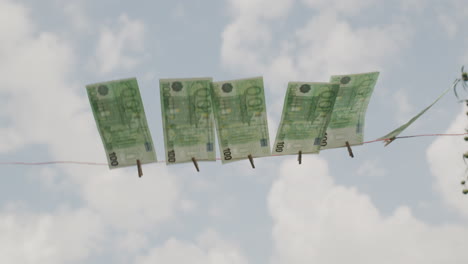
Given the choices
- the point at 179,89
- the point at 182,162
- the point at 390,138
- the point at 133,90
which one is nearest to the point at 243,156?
the point at 182,162

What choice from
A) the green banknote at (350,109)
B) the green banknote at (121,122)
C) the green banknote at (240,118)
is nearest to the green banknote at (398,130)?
the green banknote at (350,109)

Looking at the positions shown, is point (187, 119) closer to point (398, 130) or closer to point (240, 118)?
point (240, 118)

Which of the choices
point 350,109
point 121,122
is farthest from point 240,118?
point 350,109

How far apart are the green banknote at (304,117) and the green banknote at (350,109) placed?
495 millimetres

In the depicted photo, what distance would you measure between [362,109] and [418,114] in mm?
1634

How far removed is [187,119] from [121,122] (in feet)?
5.47

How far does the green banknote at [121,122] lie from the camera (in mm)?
11484

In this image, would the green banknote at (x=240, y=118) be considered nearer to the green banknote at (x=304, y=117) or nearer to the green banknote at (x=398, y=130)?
the green banknote at (x=304, y=117)

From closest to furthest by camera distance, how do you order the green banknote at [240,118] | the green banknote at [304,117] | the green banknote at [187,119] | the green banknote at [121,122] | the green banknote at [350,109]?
the green banknote at [121,122], the green banknote at [187,119], the green banknote at [240,118], the green banknote at [304,117], the green banknote at [350,109]

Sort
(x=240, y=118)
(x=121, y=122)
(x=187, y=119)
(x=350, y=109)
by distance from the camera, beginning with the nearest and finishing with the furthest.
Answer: (x=121, y=122)
(x=187, y=119)
(x=240, y=118)
(x=350, y=109)

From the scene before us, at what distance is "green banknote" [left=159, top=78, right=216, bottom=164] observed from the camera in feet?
38.8

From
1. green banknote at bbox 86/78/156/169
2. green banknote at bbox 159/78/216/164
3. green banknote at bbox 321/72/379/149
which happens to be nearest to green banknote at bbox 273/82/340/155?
green banknote at bbox 321/72/379/149

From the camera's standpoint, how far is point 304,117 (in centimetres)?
1265

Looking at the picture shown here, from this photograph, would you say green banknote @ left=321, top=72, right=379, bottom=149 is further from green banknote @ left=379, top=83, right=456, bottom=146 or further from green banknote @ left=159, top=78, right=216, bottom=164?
green banknote @ left=159, top=78, right=216, bottom=164
